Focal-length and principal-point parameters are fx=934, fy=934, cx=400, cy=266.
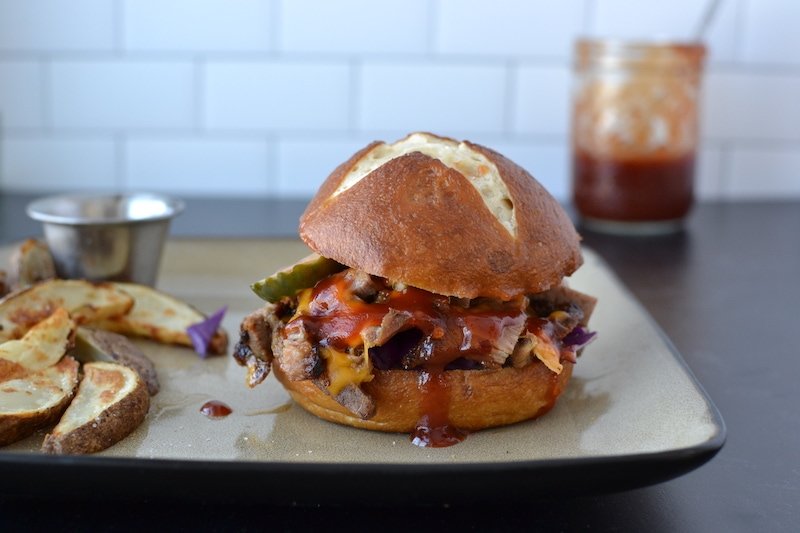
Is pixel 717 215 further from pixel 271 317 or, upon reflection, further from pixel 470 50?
pixel 271 317

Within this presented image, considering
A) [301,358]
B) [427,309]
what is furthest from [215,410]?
[427,309]

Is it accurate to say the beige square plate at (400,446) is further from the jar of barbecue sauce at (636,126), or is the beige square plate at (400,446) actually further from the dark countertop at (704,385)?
the jar of barbecue sauce at (636,126)

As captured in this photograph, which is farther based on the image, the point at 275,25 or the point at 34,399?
the point at 275,25

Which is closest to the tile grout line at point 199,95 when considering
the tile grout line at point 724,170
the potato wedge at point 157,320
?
the potato wedge at point 157,320

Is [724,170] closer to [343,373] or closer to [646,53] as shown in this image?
[646,53]

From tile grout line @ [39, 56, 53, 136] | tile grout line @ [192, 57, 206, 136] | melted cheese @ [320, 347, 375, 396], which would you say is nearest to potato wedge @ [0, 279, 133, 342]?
melted cheese @ [320, 347, 375, 396]
